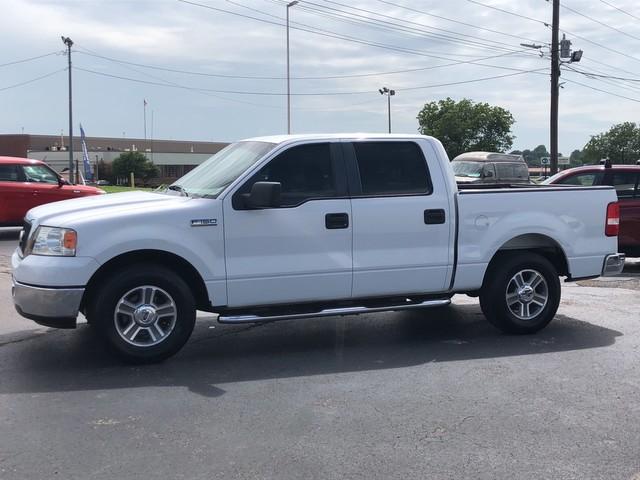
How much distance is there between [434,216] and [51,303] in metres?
3.41

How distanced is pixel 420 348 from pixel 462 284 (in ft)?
2.49

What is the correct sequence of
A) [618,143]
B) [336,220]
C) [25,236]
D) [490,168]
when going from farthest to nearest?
[618,143] < [490,168] < [336,220] < [25,236]

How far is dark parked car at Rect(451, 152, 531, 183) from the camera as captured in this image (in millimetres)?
27406

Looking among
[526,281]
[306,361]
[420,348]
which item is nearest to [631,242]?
[526,281]

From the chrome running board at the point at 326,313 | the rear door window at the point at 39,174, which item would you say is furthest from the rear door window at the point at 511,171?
the chrome running board at the point at 326,313

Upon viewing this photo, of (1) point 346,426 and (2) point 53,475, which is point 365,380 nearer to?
(1) point 346,426

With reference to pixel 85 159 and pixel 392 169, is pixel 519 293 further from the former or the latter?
pixel 85 159

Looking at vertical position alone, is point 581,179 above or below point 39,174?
below

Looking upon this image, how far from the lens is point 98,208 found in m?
6.13

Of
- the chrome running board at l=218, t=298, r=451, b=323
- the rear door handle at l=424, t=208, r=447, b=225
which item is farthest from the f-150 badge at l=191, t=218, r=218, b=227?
the rear door handle at l=424, t=208, r=447, b=225

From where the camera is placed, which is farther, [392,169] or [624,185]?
[624,185]

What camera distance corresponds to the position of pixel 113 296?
5832 millimetres

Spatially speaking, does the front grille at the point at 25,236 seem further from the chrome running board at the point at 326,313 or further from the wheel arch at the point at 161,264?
the chrome running board at the point at 326,313

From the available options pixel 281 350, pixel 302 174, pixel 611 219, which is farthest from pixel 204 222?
pixel 611 219
